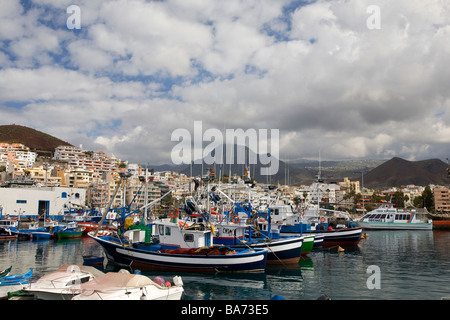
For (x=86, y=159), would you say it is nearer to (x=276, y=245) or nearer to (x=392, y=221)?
(x=392, y=221)

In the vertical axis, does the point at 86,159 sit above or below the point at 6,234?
above

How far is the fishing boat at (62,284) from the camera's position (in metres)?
12.8

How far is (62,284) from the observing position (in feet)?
43.3

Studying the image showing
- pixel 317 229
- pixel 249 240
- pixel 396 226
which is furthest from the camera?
pixel 396 226

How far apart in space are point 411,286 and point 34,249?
35.4m

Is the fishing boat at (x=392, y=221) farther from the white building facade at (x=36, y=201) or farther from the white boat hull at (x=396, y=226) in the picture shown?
the white building facade at (x=36, y=201)

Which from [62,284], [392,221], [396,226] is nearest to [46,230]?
[62,284]

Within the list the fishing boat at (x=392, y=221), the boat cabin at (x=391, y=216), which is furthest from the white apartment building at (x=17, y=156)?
the boat cabin at (x=391, y=216)

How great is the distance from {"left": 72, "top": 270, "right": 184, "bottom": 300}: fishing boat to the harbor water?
13.5 ft

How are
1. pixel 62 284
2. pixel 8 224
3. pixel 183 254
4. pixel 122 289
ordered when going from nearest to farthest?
pixel 122 289 → pixel 62 284 → pixel 183 254 → pixel 8 224

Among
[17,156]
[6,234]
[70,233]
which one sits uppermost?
[17,156]

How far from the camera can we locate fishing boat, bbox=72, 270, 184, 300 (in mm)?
11461

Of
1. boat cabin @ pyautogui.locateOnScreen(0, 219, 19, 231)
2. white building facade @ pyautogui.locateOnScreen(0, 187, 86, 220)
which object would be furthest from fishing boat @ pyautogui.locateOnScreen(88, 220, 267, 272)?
white building facade @ pyautogui.locateOnScreen(0, 187, 86, 220)

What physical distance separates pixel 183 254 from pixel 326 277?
964cm
